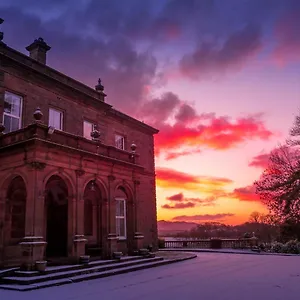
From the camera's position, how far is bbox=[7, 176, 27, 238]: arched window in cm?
1423

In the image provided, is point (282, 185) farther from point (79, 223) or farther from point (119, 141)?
point (79, 223)

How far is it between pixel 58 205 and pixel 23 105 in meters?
5.11

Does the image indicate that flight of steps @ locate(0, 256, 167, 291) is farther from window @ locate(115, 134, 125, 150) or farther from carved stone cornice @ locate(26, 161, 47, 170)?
window @ locate(115, 134, 125, 150)

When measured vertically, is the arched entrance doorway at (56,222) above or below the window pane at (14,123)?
below

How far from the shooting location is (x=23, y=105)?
16203 millimetres

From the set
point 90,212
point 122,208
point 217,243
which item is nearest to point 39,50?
point 90,212

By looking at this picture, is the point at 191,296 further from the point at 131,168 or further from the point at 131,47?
the point at 131,47

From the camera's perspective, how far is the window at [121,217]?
20.2 m

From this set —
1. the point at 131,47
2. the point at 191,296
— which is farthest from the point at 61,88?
the point at 191,296

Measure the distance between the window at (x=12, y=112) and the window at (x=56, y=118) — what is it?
6.20 feet

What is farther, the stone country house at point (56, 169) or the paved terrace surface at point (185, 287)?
the stone country house at point (56, 169)

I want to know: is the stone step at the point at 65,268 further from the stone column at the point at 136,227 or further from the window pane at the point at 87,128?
the window pane at the point at 87,128

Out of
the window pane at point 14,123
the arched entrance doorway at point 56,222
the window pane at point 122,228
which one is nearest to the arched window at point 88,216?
the arched entrance doorway at point 56,222

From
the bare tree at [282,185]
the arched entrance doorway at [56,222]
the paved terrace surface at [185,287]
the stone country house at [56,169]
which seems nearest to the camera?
the paved terrace surface at [185,287]
